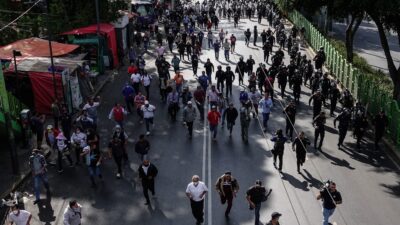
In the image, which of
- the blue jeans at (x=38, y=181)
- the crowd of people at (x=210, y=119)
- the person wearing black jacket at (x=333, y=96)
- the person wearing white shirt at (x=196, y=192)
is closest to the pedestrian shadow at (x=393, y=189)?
the crowd of people at (x=210, y=119)

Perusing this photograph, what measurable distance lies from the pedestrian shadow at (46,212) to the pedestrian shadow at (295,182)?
6.19 meters

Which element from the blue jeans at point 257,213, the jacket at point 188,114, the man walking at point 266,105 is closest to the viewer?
the blue jeans at point 257,213

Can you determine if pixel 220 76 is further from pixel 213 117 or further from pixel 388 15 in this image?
pixel 388 15

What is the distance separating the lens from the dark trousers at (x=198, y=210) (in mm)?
11785

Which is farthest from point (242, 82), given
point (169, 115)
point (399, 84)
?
point (399, 84)

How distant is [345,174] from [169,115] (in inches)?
304

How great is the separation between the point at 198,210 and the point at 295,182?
151 inches

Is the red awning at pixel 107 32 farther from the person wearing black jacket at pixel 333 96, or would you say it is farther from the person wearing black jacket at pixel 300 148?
the person wearing black jacket at pixel 300 148

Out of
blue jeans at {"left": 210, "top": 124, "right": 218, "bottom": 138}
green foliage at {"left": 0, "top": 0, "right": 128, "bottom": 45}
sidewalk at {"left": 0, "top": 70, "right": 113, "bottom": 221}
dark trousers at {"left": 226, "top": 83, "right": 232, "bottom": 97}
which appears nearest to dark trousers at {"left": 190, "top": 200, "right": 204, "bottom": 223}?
sidewalk at {"left": 0, "top": 70, "right": 113, "bottom": 221}

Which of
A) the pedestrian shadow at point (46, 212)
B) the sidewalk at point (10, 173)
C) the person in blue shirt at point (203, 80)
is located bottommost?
the pedestrian shadow at point (46, 212)

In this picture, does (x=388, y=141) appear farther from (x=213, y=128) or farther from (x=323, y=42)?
(x=323, y=42)

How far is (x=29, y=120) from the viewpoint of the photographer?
1803cm

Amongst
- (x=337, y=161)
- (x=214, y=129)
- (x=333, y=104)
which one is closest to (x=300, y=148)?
(x=337, y=161)

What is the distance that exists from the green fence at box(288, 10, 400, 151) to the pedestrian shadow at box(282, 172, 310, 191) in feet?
13.6
